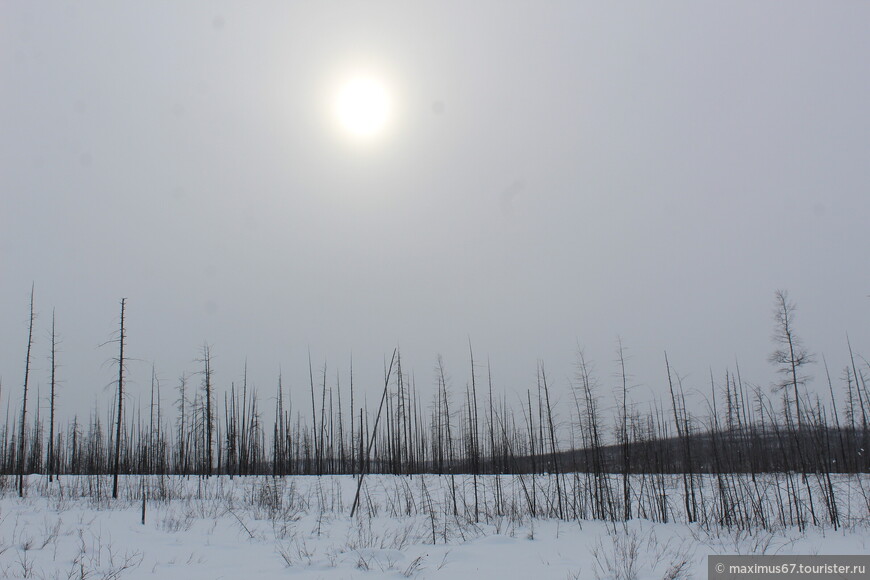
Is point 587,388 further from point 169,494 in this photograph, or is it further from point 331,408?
point 331,408

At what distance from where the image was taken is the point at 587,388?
572 inches

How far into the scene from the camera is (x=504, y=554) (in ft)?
27.4

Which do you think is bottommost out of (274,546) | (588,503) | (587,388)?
(588,503)

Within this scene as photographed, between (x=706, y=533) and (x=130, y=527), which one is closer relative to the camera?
(x=706, y=533)

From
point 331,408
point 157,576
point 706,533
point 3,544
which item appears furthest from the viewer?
point 331,408

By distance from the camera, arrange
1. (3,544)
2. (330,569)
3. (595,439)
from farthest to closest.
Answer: (595,439), (3,544), (330,569)

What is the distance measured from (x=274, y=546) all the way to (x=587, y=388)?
9.64 m

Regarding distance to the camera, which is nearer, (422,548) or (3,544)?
(3,544)

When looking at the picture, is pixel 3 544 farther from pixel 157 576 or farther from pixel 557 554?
pixel 557 554

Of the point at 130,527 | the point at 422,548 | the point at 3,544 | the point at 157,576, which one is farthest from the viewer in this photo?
the point at 130,527

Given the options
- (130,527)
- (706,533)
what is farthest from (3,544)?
(706,533)

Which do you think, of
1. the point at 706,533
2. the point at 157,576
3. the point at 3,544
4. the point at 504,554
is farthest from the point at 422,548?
the point at 3,544

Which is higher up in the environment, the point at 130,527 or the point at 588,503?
the point at 130,527

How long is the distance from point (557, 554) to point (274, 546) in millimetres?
5253
